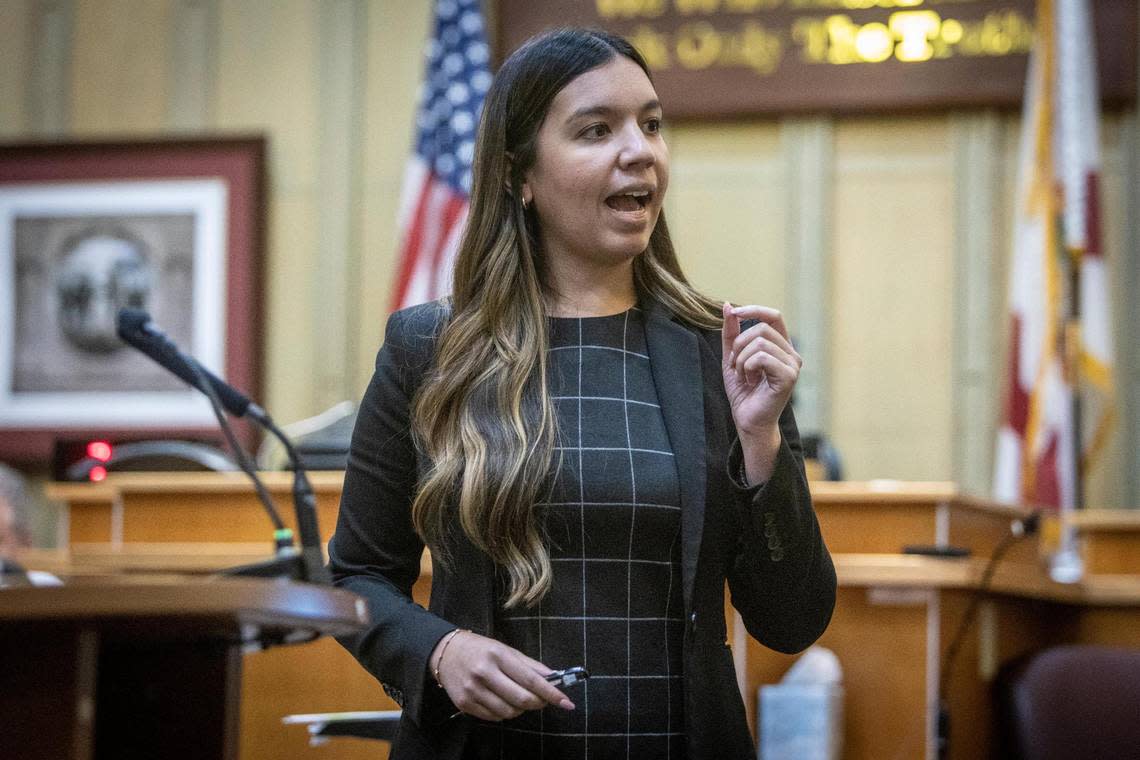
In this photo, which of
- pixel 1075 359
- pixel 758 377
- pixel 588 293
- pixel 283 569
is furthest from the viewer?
pixel 1075 359

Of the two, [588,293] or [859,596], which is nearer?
[588,293]

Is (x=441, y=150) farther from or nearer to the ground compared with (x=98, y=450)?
farther from the ground

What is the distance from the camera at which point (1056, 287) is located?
5676 mm

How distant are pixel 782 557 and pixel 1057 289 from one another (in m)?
4.43

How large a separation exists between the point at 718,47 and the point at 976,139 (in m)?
1.22

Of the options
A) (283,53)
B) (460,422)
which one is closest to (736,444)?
(460,422)

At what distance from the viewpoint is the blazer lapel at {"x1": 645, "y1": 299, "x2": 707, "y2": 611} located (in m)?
1.63

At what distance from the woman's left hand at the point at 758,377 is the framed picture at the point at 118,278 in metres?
5.41

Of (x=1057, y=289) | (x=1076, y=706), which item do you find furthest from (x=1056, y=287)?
(x=1076, y=706)

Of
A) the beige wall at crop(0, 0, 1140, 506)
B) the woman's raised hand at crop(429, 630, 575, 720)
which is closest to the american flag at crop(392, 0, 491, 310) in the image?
the beige wall at crop(0, 0, 1140, 506)

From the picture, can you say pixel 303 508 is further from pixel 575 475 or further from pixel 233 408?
pixel 575 475

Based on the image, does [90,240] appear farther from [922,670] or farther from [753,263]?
[922,670]

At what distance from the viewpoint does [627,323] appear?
1.81 m

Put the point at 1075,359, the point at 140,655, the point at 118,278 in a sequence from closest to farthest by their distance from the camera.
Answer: the point at 140,655 < the point at 1075,359 < the point at 118,278
